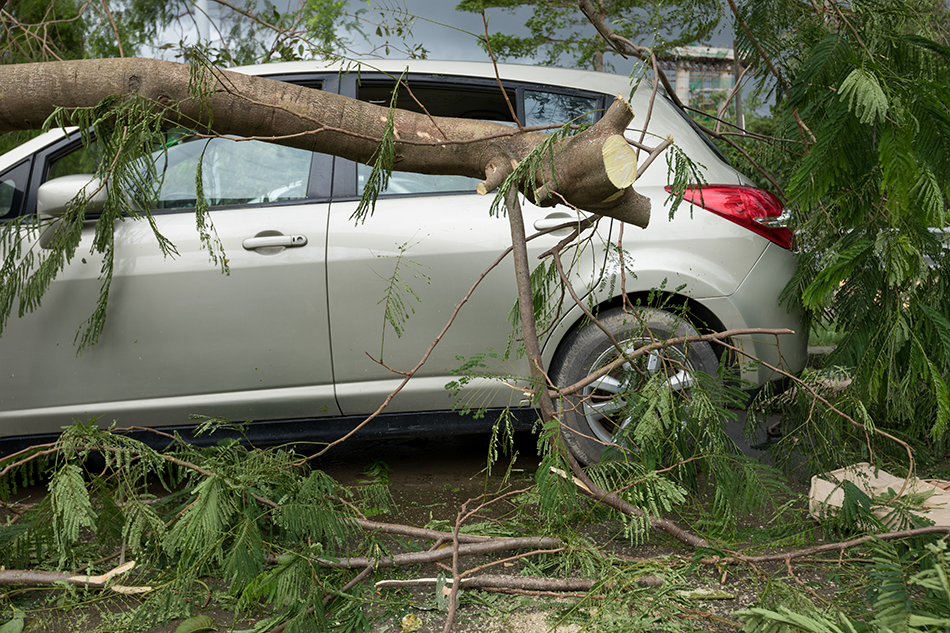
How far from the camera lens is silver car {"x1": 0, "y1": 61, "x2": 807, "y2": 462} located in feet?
9.43

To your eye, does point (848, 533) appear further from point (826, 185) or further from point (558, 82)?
point (558, 82)

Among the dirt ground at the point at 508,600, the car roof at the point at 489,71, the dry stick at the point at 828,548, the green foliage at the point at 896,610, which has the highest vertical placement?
the car roof at the point at 489,71

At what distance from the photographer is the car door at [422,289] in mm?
2879

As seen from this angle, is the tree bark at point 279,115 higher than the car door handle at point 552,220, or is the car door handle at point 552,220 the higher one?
the tree bark at point 279,115

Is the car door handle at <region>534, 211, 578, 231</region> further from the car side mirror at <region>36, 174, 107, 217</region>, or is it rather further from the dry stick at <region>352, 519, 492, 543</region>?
the car side mirror at <region>36, 174, 107, 217</region>

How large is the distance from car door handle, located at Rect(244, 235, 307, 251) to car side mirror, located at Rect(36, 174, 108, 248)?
552mm

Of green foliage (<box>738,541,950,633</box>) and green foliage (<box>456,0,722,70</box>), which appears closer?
green foliage (<box>738,541,950,633</box>)

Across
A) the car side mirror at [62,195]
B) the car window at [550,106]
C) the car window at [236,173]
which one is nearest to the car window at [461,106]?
the car window at [550,106]

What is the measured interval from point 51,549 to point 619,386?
2.07 meters

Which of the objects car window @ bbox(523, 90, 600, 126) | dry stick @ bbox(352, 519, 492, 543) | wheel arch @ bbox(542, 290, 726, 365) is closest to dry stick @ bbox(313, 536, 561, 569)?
dry stick @ bbox(352, 519, 492, 543)

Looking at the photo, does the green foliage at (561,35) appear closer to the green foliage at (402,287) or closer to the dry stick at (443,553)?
the green foliage at (402,287)

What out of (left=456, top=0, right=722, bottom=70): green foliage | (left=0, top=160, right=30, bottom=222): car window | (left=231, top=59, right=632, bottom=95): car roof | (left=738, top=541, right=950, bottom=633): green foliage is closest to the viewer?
(left=738, top=541, right=950, bottom=633): green foliage

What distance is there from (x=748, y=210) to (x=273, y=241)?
6.48 feet

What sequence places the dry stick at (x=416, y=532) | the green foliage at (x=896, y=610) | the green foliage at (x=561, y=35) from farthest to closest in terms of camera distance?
the green foliage at (x=561, y=35)
the dry stick at (x=416, y=532)
the green foliage at (x=896, y=610)
